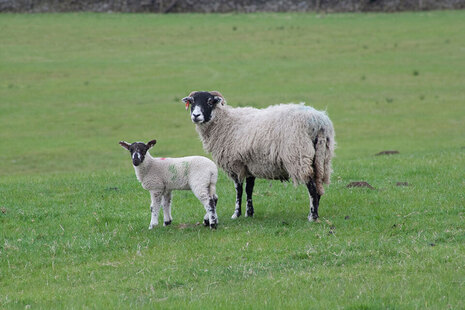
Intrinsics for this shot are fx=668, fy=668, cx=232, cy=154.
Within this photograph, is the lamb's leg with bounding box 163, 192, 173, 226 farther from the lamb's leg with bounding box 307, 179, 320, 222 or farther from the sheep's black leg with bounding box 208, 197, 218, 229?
the lamb's leg with bounding box 307, 179, 320, 222

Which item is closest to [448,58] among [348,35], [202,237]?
[348,35]

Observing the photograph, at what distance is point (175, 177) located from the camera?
1036cm

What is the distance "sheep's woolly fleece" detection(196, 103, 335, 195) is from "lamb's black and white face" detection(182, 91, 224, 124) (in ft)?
0.72

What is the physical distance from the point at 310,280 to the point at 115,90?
2747 cm

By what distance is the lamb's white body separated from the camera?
10.2 m

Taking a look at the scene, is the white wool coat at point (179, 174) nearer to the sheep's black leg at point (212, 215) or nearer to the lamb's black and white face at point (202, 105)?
the sheep's black leg at point (212, 215)

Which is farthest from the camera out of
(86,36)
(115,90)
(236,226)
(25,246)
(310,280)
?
(86,36)

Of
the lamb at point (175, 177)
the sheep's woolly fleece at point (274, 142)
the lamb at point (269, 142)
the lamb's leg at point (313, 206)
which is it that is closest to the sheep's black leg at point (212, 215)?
the lamb at point (175, 177)

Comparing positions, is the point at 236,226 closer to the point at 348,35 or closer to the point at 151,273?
the point at 151,273

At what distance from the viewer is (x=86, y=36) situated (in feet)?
144

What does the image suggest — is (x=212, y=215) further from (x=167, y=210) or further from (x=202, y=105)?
(x=202, y=105)

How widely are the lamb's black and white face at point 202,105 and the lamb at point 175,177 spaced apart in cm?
111

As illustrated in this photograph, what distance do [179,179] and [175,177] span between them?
7 centimetres

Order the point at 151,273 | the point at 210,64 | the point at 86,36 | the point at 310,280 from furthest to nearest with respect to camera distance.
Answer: the point at 86,36 → the point at 210,64 → the point at 151,273 → the point at 310,280
